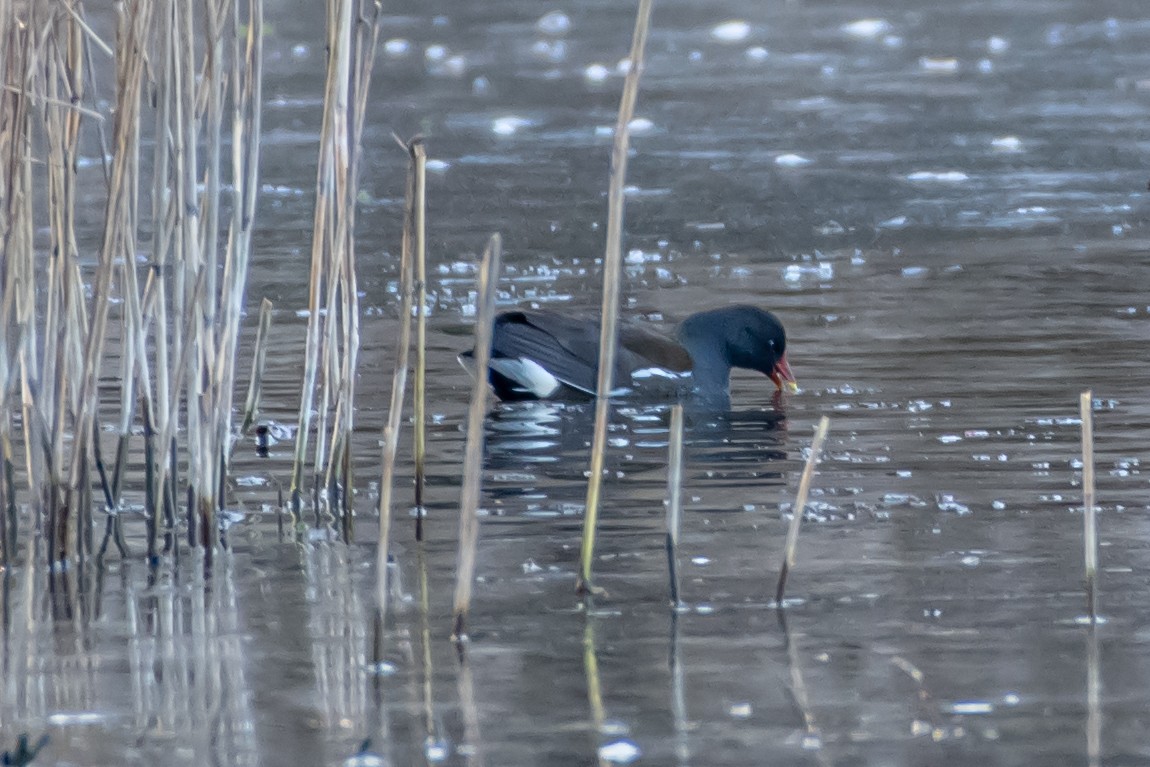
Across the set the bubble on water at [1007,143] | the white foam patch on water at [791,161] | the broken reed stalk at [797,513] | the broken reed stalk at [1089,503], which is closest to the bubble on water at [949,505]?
the broken reed stalk at [797,513]

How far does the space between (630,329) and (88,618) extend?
4263mm

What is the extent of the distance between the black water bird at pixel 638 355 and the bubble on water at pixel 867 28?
16.9 m

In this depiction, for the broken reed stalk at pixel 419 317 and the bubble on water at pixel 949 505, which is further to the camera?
the bubble on water at pixel 949 505

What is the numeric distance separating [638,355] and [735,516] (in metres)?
2.75

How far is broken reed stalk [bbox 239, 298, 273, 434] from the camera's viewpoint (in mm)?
8031

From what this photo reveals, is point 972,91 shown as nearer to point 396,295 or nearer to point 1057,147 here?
point 1057,147

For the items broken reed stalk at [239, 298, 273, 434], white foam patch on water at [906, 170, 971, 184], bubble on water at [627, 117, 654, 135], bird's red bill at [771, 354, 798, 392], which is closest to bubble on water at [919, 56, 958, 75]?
bubble on water at [627, 117, 654, 135]

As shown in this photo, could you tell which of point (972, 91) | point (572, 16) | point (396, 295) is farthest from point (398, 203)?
point (572, 16)

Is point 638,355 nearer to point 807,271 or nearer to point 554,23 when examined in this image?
point 807,271

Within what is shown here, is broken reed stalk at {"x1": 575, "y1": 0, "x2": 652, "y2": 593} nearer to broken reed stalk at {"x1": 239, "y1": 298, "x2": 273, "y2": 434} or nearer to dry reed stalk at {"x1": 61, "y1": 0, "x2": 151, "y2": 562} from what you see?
dry reed stalk at {"x1": 61, "y1": 0, "x2": 151, "y2": 562}

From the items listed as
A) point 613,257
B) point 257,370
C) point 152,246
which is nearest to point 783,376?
point 257,370

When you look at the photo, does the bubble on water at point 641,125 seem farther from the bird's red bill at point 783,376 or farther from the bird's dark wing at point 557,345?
the bird's dark wing at point 557,345

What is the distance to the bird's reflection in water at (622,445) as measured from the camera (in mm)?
7809

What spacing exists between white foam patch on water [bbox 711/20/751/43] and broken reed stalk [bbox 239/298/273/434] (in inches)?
733
